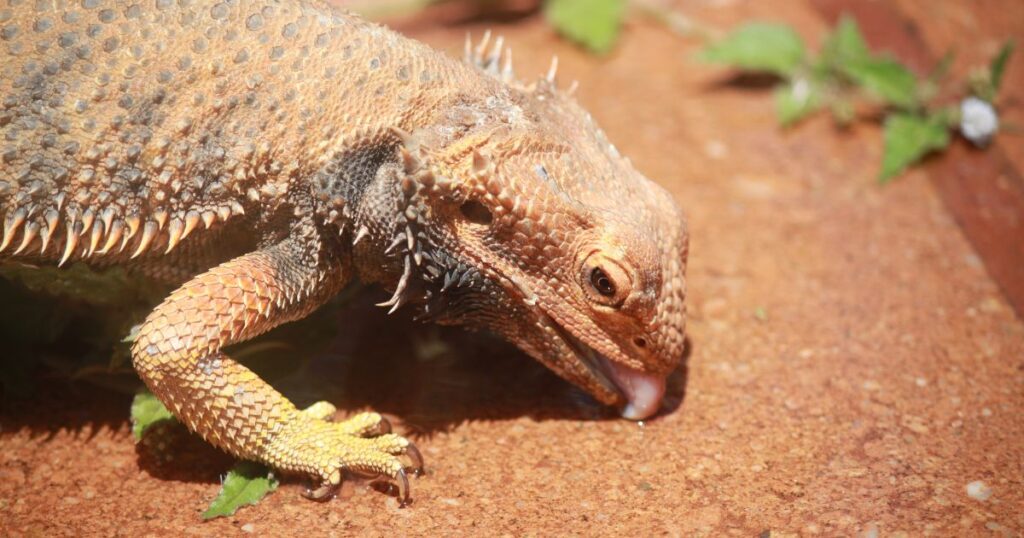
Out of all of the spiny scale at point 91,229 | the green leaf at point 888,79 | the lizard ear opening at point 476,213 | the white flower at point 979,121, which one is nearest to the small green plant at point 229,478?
the spiny scale at point 91,229

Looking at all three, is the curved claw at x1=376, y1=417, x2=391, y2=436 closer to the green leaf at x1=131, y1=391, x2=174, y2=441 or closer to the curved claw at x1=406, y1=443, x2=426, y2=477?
the curved claw at x1=406, y1=443, x2=426, y2=477

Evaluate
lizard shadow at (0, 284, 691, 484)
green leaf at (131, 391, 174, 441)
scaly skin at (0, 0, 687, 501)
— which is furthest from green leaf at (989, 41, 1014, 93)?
green leaf at (131, 391, 174, 441)

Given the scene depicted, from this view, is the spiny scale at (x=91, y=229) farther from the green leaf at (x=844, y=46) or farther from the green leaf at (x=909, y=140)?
the green leaf at (x=844, y=46)

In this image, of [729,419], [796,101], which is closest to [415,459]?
[729,419]

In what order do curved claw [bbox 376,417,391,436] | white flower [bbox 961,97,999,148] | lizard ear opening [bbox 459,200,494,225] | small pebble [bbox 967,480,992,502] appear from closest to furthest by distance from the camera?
small pebble [bbox 967,480,992,502] < lizard ear opening [bbox 459,200,494,225] < curved claw [bbox 376,417,391,436] < white flower [bbox 961,97,999,148]

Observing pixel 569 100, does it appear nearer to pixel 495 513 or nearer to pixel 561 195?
pixel 561 195

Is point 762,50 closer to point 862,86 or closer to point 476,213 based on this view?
point 862,86
